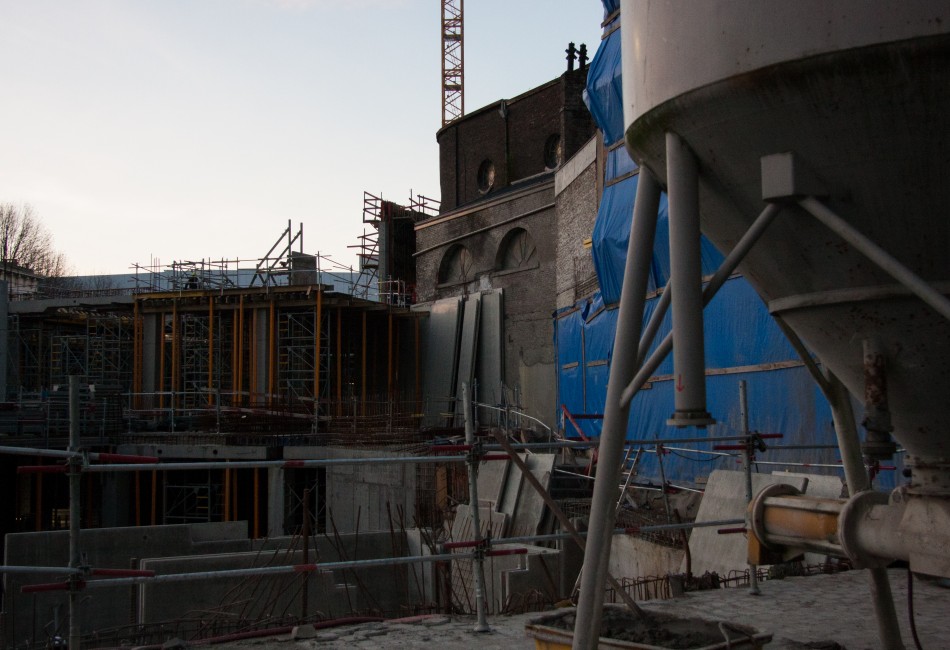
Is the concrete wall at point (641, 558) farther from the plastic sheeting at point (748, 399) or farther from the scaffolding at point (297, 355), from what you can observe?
the scaffolding at point (297, 355)

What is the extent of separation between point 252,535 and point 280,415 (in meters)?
3.17

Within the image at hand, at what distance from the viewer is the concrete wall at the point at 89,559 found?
38.7ft

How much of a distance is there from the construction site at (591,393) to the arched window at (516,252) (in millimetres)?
103

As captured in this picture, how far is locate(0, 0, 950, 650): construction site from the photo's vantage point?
367 centimetres

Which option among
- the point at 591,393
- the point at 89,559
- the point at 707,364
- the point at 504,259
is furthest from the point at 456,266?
the point at 89,559

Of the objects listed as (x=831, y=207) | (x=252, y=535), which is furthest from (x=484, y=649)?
(x=252, y=535)

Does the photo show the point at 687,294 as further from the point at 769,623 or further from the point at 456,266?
the point at 456,266

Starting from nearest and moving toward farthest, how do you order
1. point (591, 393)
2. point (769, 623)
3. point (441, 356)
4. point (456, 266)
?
point (769, 623) → point (591, 393) → point (441, 356) → point (456, 266)

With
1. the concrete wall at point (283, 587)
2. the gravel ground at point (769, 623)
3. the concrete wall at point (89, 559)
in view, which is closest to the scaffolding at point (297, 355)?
the concrete wall at point (89, 559)

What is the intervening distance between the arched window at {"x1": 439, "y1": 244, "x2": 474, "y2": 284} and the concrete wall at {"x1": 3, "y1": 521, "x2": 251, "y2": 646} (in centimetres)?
1959

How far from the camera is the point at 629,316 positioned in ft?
14.2

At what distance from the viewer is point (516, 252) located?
29.7 m

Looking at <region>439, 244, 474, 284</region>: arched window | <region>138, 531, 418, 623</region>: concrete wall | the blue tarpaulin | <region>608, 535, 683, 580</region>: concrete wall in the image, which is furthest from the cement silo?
<region>439, 244, 474, 284</region>: arched window

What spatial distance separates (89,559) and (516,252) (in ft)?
65.2
